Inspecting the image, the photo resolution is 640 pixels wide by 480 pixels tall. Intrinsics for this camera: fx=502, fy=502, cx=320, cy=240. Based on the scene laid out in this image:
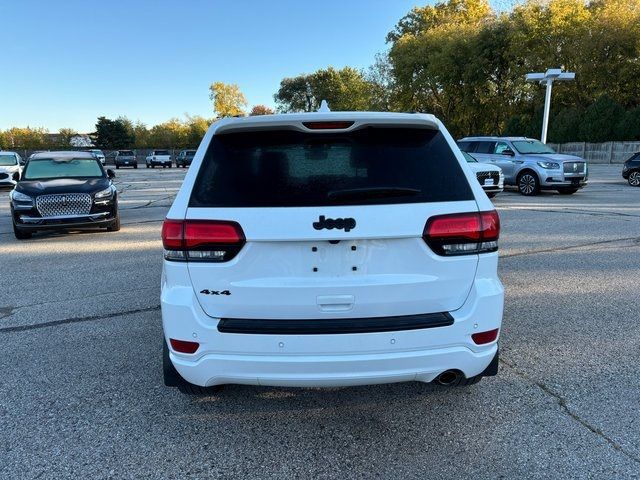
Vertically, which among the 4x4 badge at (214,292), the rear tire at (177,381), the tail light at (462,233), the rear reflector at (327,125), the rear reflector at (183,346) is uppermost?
the rear reflector at (327,125)

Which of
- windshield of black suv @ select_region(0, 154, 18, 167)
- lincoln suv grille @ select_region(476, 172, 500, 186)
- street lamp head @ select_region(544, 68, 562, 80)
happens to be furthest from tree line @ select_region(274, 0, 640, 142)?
windshield of black suv @ select_region(0, 154, 18, 167)

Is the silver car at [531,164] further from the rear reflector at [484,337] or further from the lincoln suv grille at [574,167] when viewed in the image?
the rear reflector at [484,337]

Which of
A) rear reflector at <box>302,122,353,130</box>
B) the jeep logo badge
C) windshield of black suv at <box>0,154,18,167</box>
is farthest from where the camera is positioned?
windshield of black suv at <box>0,154,18,167</box>

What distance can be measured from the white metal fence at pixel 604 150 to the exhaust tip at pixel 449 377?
39.8 m

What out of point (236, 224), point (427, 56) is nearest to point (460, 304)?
point (236, 224)

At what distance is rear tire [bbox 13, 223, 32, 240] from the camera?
30.9 ft

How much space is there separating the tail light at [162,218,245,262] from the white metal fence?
40.6 meters

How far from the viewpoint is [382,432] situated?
3.04 m

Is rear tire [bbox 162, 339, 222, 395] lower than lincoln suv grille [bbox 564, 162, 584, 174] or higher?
lower

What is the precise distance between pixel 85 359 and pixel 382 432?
2.52 meters

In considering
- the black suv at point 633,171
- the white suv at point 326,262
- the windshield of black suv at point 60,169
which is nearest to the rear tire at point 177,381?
the white suv at point 326,262

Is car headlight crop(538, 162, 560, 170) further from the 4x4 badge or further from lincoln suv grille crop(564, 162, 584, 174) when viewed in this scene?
the 4x4 badge

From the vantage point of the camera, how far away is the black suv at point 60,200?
9125mm

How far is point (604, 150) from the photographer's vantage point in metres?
38.0
